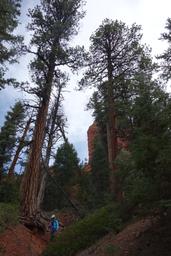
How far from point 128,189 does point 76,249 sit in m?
4.29

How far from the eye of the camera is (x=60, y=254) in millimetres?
11750

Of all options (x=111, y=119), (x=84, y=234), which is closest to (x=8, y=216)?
(x=84, y=234)

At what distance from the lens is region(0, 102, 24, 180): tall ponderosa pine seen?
938 inches

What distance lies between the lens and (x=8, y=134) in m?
26.8

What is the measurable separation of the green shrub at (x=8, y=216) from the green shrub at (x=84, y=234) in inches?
83.0

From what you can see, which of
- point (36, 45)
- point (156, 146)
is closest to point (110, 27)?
point (36, 45)

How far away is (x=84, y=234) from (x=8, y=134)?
15921mm

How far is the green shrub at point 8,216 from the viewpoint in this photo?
1346cm

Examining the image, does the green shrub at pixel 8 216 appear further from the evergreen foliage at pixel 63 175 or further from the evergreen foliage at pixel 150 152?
the evergreen foliage at pixel 63 175

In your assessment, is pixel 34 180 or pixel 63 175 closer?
pixel 34 180

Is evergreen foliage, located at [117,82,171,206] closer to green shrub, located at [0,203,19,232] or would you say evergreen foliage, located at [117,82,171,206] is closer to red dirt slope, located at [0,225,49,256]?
red dirt slope, located at [0,225,49,256]

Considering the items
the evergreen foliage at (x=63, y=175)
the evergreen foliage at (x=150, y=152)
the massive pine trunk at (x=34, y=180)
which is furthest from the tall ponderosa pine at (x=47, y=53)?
the evergreen foliage at (x=63, y=175)

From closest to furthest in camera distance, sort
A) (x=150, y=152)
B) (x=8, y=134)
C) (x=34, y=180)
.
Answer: (x=150, y=152), (x=34, y=180), (x=8, y=134)

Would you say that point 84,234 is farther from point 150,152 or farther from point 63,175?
point 63,175
